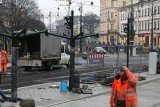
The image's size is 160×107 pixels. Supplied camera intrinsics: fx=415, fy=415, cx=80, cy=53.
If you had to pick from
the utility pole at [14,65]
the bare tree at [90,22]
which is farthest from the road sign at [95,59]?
the bare tree at [90,22]

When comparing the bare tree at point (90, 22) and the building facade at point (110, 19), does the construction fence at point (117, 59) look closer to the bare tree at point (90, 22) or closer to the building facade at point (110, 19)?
the building facade at point (110, 19)

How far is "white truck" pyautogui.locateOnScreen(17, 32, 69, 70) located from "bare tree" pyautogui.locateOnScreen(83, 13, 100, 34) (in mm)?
109034

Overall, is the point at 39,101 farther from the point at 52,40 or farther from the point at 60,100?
the point at 52,40

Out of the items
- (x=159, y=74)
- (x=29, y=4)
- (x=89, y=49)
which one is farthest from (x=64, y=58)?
(x=29, y=4)

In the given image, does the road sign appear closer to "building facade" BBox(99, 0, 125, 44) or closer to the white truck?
the white truck

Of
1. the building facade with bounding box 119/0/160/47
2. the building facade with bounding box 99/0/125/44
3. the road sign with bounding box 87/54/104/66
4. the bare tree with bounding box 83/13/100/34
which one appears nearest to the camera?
the road sign with bounding box 87/54/104/66

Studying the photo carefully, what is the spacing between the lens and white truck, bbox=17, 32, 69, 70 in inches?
1252

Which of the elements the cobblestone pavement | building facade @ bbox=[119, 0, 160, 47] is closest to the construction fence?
the cobblestone pavement

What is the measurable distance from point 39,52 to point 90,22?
11403cm

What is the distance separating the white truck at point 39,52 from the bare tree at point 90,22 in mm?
109034

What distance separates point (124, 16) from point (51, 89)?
3840 inches

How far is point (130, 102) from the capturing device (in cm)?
884

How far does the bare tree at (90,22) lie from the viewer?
5689 inches

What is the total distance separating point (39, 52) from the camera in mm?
32312
